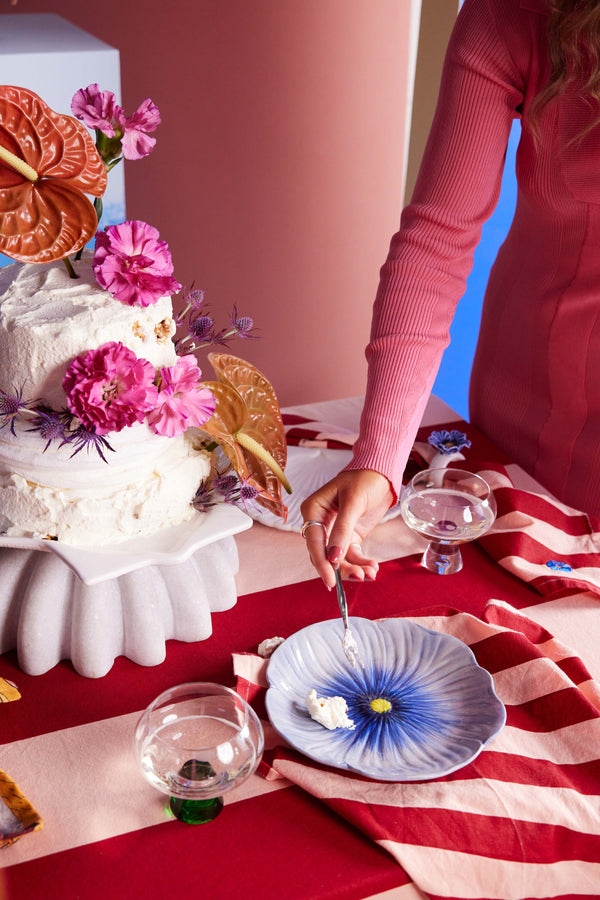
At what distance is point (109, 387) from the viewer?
85cm

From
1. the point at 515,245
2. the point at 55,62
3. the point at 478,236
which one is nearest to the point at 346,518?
the point at 478,236

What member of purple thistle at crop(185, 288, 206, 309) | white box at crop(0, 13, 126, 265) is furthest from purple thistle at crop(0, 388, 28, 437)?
white box at crop(0, 13, 126, 265)

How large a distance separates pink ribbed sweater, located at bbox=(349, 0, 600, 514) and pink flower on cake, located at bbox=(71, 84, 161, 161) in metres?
0.41

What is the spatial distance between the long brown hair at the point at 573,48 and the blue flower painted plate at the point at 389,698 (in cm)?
71

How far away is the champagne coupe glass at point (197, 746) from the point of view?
724 mm

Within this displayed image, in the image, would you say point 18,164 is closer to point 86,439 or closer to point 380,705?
point 86,439

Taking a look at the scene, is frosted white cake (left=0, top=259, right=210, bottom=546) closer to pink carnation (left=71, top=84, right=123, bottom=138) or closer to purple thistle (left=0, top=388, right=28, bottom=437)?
purple thistle (left=0, top=388, right=28, bottom=437)

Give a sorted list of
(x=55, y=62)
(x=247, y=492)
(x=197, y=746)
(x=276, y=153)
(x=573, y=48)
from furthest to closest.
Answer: (x=276, y=153)
(x=55, y=62)
(x=573, y=48)
(x=247, y=492)
(x=197, y=746)

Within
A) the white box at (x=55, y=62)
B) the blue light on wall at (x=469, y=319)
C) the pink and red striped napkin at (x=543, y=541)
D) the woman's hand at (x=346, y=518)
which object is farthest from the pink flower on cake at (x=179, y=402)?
the blue light on wall at (x=469, y=319)

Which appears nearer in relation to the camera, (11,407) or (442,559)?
(11,407)

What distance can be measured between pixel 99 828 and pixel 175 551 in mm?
271

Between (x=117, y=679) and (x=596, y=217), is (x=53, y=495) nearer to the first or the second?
(x=117, y=679)

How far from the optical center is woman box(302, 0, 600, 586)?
109 cm

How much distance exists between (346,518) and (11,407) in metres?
0.40
